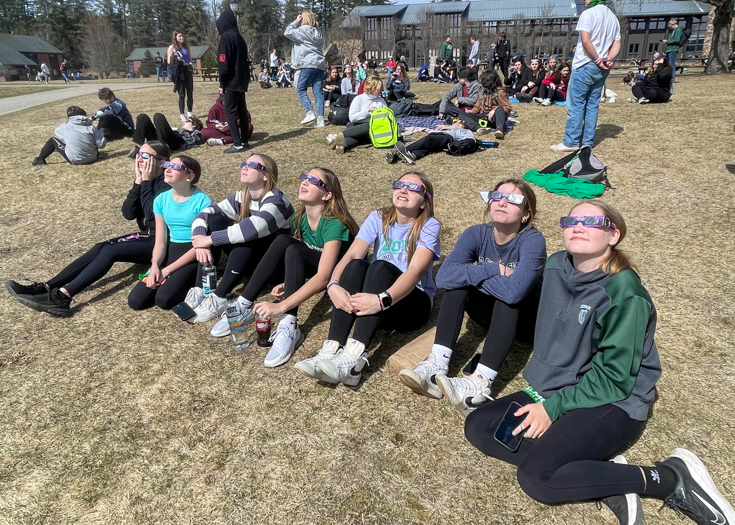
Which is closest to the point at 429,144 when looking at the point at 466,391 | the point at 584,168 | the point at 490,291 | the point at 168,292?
the point at 584,168

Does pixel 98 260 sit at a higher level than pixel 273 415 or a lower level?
higher

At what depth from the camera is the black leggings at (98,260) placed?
434cm

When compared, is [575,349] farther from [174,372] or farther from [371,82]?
[371,82]

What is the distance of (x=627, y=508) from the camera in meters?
2.23

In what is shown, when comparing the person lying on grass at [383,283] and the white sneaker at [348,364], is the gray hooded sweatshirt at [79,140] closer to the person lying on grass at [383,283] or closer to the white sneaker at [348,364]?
the person lying on grass at [383,283]

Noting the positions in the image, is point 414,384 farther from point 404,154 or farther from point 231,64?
point 231,64

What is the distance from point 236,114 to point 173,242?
5.01 metres

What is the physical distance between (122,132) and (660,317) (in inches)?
430

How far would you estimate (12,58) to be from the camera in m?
60.9

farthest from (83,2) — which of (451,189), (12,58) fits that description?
(451,189)

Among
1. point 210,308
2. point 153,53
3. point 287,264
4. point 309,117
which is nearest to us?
point 287,264

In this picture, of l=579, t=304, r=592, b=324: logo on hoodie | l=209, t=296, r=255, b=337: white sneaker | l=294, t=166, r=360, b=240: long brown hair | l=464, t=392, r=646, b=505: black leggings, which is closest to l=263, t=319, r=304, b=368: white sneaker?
l=209, t=296, r=255, b=337: white sneaker

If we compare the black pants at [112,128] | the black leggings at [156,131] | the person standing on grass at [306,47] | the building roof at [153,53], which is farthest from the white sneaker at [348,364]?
the building roof at [153,53]

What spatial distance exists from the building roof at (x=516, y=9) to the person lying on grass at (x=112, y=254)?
168 feet
